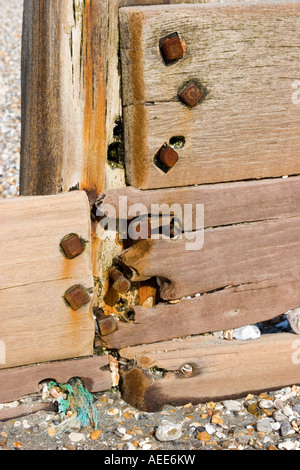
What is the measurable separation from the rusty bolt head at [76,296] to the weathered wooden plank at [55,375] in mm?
334

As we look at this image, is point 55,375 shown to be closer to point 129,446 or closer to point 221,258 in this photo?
point 129,446

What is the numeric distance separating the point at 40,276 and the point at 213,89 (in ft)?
3.94

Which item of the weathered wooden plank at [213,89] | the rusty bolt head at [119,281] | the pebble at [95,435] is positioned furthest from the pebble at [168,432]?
the weathered wooden plank at [213,89]

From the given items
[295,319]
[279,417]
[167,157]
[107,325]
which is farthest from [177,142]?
[279,417]

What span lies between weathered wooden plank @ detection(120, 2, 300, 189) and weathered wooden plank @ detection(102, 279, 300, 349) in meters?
0.64

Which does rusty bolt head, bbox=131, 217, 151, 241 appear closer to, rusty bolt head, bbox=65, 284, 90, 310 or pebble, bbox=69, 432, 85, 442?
rusty bolt head, bbox=65, 284, 90, 310

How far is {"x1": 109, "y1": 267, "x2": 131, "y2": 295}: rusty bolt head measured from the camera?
118 inches

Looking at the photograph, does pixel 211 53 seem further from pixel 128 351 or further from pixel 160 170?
pixel 128 351

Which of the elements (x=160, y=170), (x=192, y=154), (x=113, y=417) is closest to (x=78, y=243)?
(x=160, y=170)

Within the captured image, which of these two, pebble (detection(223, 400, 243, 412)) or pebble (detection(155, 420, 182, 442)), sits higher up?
pebble (detection(223, 400, 243, 412))

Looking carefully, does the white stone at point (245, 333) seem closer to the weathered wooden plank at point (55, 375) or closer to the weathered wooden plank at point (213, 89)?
the weathered wooden plank at point (55, 375)

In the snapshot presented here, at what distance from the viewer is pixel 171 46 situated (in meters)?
2.62

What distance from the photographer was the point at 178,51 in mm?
2635

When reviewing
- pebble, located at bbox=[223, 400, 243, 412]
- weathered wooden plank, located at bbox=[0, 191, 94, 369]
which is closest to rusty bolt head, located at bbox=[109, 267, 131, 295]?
weathered wooden plank, located at bbox=[0, 191, 94, 369]
